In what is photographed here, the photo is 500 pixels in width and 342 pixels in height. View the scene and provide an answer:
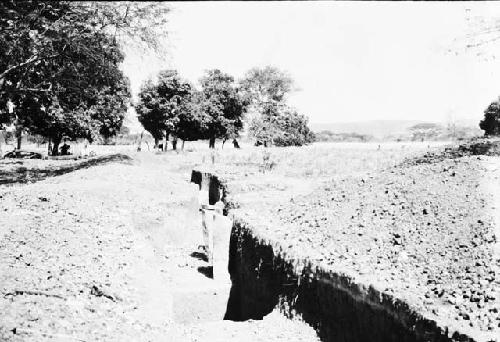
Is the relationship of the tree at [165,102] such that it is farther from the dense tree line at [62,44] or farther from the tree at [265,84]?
the dense tree line at [62,44]

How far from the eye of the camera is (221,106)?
47031 millimetres

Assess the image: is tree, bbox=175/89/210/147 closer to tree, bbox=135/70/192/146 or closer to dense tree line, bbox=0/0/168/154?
tree, bbox=135/70/192/146

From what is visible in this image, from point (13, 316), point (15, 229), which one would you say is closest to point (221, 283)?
point (15, 229)

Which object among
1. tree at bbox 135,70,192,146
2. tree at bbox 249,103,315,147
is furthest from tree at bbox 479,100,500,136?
tree at bbox 135,70,192,146

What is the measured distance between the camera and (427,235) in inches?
213

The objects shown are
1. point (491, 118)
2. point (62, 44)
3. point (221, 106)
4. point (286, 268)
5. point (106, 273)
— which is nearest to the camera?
point (106, 273)

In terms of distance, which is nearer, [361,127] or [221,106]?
[221,106]

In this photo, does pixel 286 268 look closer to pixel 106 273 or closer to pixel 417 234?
pixel 417 234

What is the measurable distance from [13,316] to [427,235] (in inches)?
181

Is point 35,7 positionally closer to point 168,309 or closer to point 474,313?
point 168,309

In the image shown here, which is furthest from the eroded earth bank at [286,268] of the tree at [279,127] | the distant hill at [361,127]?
the distant hill at [361,127]

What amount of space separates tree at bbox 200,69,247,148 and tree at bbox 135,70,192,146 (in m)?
2.58

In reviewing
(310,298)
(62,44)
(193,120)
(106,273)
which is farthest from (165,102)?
(310,298)

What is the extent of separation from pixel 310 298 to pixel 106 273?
2.74 m
